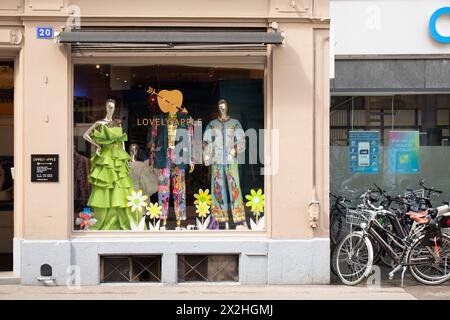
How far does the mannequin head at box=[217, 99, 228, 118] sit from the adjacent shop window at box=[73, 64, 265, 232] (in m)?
0.01

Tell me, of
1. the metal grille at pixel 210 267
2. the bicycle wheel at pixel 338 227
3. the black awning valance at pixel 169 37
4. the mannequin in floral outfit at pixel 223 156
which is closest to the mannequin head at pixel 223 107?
the mannequin in floral outfit at pixel 223 156

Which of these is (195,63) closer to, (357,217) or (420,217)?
(357,217)

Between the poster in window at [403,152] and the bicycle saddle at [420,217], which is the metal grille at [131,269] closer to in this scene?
the bicycle saddle at [420,217]

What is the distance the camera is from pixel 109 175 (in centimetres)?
918

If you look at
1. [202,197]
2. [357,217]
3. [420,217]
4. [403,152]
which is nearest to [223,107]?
[202,197]

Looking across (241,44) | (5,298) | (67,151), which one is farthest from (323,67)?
(5,298)

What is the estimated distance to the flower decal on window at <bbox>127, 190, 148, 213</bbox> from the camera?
9.21 meters

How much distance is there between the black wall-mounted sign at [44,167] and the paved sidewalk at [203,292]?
1416mm

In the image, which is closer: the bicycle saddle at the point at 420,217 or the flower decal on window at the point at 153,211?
the bicycle saddle at the point at 420,217

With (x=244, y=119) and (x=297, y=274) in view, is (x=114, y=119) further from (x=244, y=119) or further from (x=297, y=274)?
(x=297, y=274)

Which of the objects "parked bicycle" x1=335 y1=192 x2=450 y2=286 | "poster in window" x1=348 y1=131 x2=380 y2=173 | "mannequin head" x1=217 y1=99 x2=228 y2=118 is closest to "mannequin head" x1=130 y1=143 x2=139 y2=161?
"mannequin head" x1=217 y1=99 x2=228 y2=118

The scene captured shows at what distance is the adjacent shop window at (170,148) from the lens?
9.12 meters

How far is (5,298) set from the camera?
26.2 feet

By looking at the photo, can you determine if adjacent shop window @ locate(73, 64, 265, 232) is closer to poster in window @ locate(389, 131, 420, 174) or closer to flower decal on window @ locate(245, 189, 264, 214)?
flower decal on window @ locate(245, 189, 264, 214)
